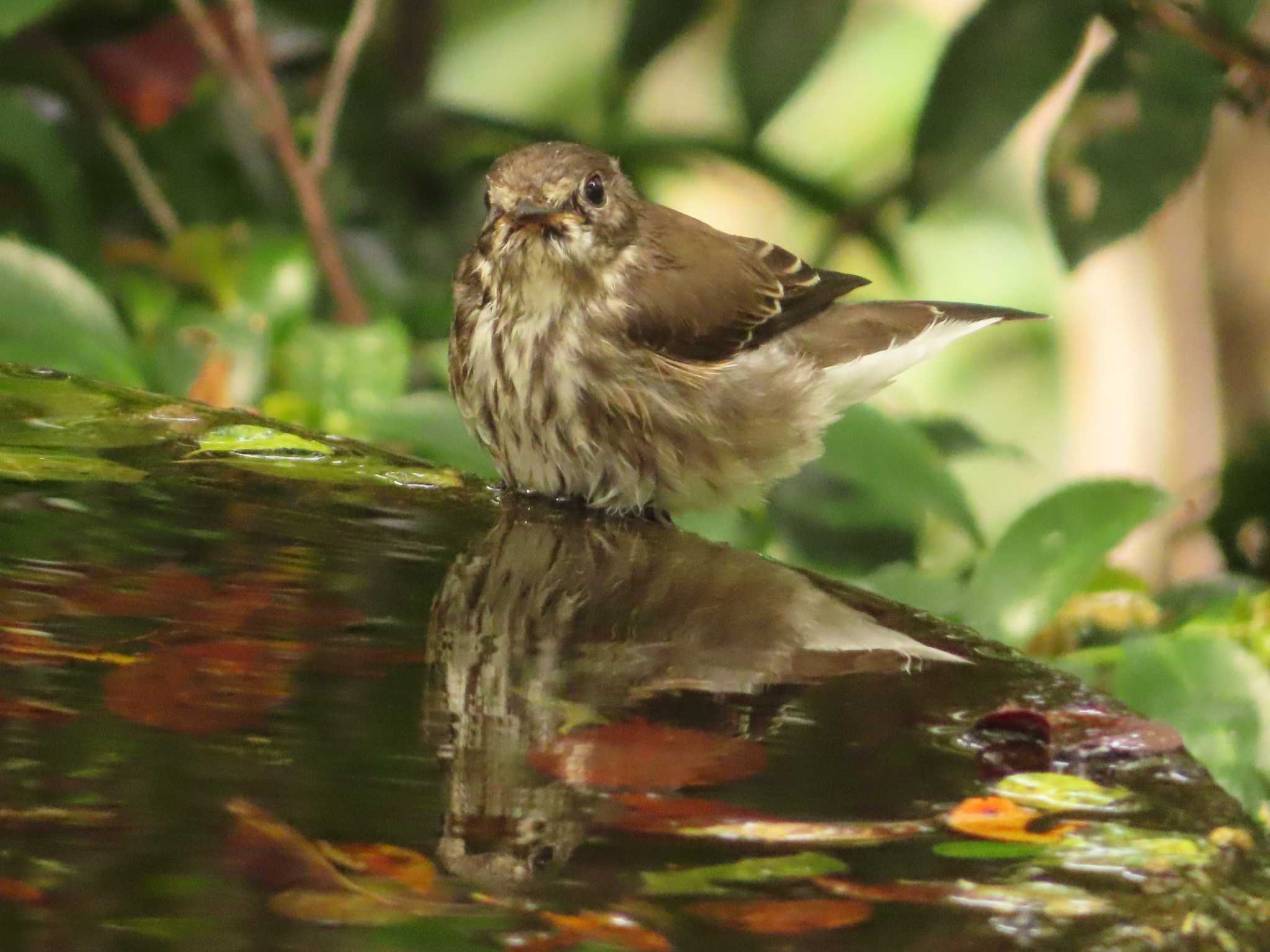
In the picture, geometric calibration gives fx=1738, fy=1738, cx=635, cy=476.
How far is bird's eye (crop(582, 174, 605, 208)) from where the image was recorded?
3266 millimetres

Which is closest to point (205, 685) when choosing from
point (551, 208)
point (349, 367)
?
point (551, 208)

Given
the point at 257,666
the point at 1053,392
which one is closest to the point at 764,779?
the point at 257,666

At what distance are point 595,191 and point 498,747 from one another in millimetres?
2011

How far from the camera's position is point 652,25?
4.38 metres

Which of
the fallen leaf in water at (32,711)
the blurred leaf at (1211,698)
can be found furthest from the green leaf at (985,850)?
the blurred leaf at (1211,698)

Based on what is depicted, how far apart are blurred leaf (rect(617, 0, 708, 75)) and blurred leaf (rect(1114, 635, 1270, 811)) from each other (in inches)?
94.4

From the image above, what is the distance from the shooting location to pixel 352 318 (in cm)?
457

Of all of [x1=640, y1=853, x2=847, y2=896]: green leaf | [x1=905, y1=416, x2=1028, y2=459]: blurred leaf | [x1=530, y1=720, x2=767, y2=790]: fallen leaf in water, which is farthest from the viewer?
[x1=905, y1=416, x2=1028, y2=459]: blurred leaf

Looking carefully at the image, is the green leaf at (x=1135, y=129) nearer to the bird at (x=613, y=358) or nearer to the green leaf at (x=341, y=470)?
the bird at (x=613, y=358)

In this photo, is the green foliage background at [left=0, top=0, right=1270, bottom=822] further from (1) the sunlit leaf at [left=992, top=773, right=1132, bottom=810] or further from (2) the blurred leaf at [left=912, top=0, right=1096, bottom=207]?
(1) the sunlit leaf at [left=992, top=773, right=1132, bottom=810]

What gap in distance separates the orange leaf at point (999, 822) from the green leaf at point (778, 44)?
2675mm

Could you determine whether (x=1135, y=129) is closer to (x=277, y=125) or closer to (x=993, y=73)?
(x=993, y=73)

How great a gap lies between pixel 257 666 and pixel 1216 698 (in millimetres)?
1389

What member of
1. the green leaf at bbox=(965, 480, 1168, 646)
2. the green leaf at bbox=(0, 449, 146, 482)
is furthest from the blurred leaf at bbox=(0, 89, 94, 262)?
the green leaf at bbox=(965, 480, 1168, 646)
